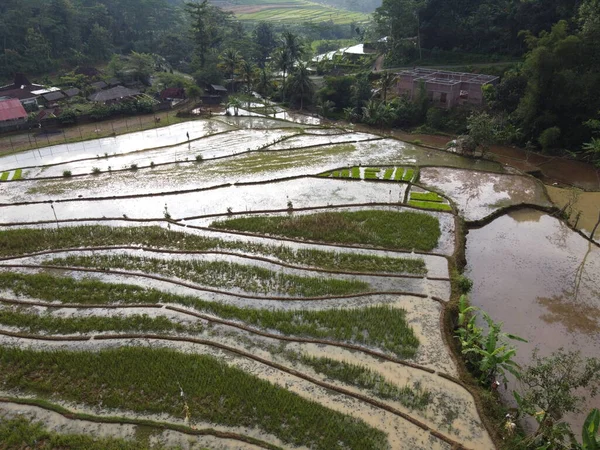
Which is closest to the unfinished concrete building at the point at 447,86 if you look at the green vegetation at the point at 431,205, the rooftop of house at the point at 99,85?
the green vegetation at the point at 431,205

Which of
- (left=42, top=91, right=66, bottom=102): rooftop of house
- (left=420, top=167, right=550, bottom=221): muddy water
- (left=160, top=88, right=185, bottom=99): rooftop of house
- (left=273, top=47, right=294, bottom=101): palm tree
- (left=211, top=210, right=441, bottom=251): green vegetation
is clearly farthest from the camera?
(left=160, top=88, right=185, bottom=99): rooftop of house

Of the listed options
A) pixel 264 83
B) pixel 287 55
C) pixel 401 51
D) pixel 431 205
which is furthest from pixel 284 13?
pixel 431 205

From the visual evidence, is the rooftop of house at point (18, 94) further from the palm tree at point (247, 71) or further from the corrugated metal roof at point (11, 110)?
the palm tree at point (247, 71)

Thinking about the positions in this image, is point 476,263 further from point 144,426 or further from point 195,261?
point 144,426

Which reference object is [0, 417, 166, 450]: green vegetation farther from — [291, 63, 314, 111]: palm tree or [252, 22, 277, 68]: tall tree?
[252, 22, 277, 68]: tall tree

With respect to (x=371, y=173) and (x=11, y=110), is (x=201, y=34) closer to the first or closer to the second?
(x=11, y=110)

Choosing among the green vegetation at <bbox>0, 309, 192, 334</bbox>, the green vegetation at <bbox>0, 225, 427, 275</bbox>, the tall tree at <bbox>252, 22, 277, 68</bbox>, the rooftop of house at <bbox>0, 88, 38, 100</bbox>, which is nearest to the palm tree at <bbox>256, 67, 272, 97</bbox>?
the tall tree at <bbox>252, 22, 277, 68</bbox>
